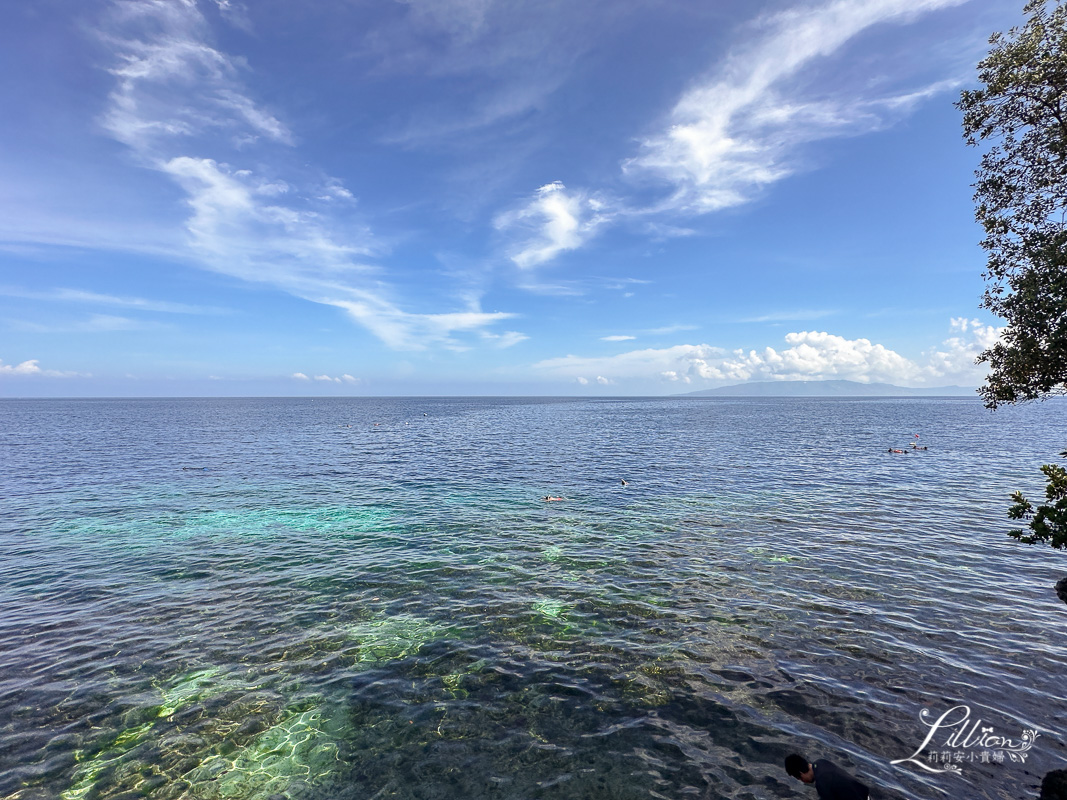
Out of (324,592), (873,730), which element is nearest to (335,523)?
(324,592)

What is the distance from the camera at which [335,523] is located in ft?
117

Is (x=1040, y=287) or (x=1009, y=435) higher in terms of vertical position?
(x=1040, y=287)

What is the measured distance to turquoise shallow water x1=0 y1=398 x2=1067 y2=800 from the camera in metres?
12.2

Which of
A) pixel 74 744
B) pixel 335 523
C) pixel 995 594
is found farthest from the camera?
pixel 335 523

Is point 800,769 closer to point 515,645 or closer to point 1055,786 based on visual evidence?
point 1055,786

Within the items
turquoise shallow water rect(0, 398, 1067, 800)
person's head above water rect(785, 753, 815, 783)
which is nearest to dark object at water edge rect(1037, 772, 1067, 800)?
turquoise shallow water rect(0, 398, 1067, 800)

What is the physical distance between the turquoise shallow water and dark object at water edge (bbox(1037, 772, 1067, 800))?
538 millimetres

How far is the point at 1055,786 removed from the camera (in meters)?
10.5

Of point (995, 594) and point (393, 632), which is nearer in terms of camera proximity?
point (393, 632)

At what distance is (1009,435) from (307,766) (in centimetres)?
13400

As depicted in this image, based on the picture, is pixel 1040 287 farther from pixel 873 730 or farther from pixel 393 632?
pixel 393 632

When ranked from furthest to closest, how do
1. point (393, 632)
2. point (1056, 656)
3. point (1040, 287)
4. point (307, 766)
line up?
point (393, 632)
point (1056, 656)
point (1040, 287)
point (307, 766)

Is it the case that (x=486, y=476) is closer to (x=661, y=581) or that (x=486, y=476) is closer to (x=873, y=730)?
(x=661, y=581)

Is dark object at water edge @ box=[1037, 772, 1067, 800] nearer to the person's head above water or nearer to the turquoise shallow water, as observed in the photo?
the turquoise shallow water
